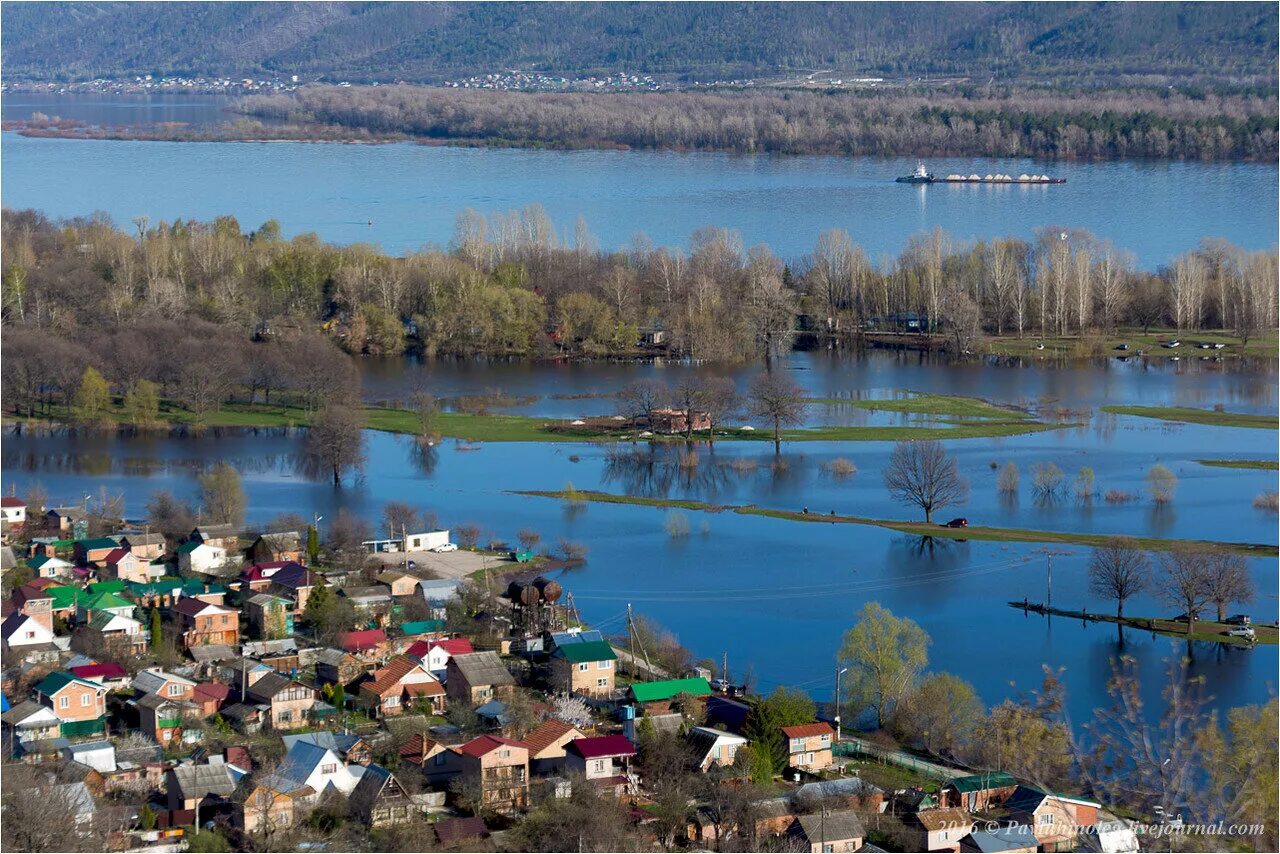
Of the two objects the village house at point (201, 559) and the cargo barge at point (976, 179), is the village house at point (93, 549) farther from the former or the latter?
the cargo barge at point (976, 179)

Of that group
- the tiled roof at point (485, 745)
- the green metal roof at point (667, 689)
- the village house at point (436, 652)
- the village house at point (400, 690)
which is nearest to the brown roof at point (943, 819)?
the tiled roof at point (485, 745)

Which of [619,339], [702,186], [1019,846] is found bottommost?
[1019,846]

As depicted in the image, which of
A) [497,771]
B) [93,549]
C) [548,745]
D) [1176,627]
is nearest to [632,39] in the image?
[93,549]

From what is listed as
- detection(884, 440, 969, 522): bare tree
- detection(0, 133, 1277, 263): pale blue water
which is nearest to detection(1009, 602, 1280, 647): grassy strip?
detection(884, 440, 969, 522): bare tree

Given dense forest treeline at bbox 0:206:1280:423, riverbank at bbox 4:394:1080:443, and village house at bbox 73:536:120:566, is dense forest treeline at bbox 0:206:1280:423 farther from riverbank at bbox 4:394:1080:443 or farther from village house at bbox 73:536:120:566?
village house at bbox 73:536:120:566

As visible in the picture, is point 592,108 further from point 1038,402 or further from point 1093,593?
point 1093,593

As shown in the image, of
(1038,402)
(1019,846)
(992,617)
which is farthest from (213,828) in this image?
(1038,402)
